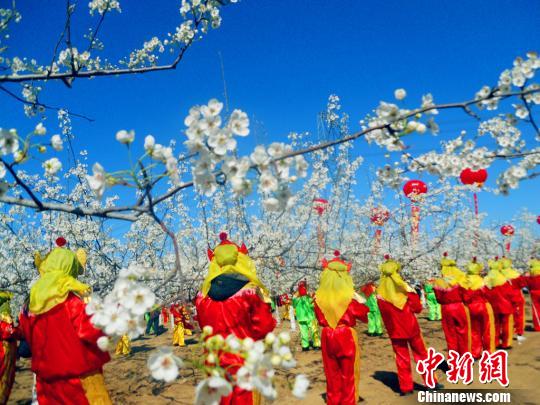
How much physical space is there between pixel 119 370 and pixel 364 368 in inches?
226

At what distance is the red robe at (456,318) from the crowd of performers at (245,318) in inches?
0.7

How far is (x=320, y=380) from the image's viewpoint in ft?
23.7

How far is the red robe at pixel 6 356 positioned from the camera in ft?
16.5

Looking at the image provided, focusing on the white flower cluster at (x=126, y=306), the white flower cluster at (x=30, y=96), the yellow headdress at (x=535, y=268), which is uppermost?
the white flower cluster at (x=30, y=96)

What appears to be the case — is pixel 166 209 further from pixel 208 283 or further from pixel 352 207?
pixel 352 207

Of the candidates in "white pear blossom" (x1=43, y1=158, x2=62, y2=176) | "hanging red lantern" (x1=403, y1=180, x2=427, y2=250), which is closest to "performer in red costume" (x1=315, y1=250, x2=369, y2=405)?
"white pear blossom" (x1=43, y1=158, x2=62, y2=176)

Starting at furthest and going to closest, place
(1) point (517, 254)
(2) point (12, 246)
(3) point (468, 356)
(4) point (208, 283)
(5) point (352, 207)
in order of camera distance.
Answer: (1) point (517, 254)
(5) point (352, 207)
(2) point (12, 246)
(3) point (468, 356)
(4) point (208, 283)

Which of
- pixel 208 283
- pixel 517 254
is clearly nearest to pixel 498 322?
pixel 208 283

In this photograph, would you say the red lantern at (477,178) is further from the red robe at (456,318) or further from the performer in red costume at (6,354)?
the performer in red costume at (6,354)

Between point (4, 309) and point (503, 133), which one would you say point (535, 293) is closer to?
point (503, 133)

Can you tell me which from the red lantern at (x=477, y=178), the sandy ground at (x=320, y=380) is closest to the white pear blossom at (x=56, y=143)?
the sandy ground at (x=320, y=380)

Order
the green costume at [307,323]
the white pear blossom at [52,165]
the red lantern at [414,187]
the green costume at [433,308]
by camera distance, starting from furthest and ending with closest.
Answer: the green costume at [433,308] → the red lantern at [414,187] → the green costume at [307,323] → the white pear blossom at [52,165]

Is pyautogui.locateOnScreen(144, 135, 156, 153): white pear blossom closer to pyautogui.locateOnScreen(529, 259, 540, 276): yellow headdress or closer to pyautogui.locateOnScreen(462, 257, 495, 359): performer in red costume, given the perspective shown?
pyautogui.locateOnScreen(462, 257, 495, 359): performer in red costume

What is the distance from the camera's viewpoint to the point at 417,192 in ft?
36.6
